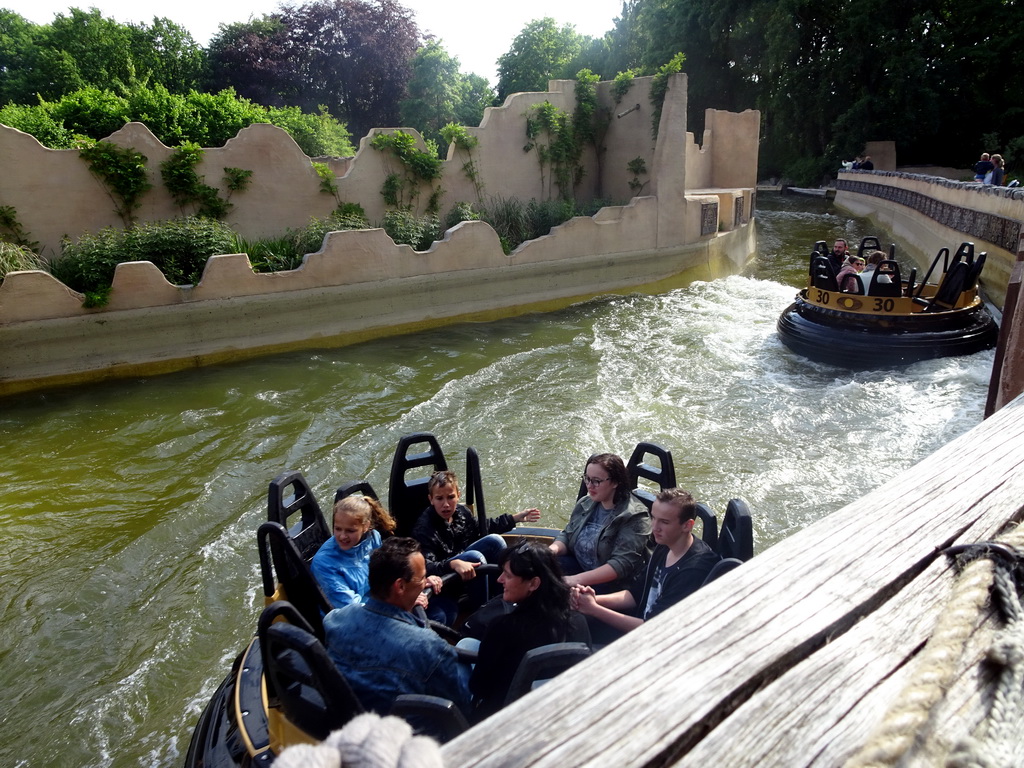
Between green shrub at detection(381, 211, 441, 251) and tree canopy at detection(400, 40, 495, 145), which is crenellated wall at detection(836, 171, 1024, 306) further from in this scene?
tree canopy at detection(400, 40, 495, 145)

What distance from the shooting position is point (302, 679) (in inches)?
→ 95.0

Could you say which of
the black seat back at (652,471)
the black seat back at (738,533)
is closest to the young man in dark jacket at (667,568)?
the black seat back at (738,533)

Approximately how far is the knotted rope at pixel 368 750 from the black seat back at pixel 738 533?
104 inches

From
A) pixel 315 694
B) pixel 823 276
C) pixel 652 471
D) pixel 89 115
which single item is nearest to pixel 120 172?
pixel 89 115

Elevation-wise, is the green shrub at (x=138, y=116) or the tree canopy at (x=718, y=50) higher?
the tree canopy at (x=718, y=50)

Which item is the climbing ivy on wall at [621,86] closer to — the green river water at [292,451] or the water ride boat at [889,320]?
the green river water at [292,451]

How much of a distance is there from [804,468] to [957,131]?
34600 mm

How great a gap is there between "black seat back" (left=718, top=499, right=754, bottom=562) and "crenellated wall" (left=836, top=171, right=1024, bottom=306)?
7.66 metres

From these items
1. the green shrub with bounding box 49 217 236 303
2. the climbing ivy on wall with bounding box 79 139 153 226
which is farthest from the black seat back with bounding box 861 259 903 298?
the climbing ivy on wall with bounding box 79 139 153 226

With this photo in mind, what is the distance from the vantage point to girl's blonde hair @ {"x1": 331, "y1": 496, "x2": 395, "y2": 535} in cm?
358

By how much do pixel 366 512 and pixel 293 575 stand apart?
0.54 m

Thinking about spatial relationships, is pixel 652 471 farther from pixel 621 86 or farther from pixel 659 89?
pixel 621 86

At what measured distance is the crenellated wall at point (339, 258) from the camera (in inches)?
356

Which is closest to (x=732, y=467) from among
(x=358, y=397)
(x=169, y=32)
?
(x=358, y=397)
